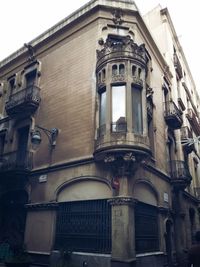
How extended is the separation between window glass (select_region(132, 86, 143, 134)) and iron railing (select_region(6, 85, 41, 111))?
6404 mm

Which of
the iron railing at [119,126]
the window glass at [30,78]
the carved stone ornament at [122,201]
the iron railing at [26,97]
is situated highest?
the window glass at [30,78]

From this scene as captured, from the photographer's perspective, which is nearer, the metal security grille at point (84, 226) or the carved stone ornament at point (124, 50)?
the metal security grille at point (84, 226)

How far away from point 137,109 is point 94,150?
9.36 ft

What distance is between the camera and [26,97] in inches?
640

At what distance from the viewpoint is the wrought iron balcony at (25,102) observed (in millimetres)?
15961

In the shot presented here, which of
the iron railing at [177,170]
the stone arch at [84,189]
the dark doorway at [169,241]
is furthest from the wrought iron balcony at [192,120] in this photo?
the stone arch at [84,189]

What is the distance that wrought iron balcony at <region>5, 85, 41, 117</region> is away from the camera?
1596 cm

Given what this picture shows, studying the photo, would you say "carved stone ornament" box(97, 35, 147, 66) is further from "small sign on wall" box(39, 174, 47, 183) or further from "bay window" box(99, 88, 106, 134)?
"small sign on wall" box(39, 174, 47, 183)

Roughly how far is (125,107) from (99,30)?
555 centimetres

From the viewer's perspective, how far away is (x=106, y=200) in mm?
11219

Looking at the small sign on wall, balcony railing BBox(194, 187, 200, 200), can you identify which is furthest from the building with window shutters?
balcony railing BBox(194, 187, 200, 200)

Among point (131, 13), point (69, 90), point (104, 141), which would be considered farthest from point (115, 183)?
A: point (131, 13)

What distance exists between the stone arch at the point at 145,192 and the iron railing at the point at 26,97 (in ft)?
26.2

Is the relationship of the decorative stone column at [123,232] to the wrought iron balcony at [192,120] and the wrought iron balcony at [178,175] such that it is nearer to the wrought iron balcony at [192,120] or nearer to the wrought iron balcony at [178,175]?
the wrought iron balcony at [178,175]
